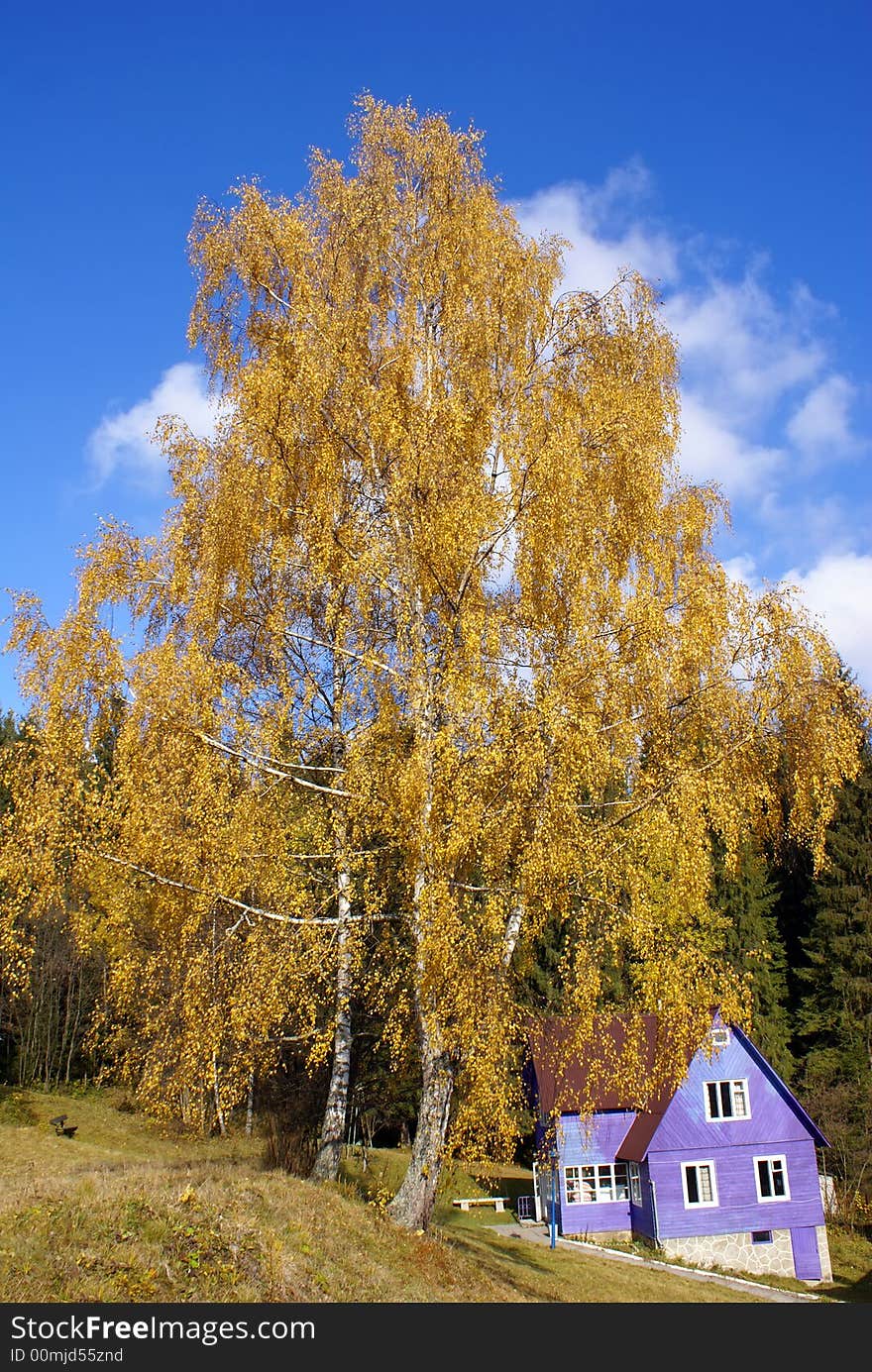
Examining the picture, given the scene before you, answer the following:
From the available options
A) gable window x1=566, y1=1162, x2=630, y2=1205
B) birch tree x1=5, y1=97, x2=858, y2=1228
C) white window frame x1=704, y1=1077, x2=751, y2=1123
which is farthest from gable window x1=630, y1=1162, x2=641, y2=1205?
birch tree x1=5, y1=97, x2=858, y2=1228

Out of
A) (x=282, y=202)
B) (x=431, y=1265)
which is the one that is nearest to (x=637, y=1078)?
(x=431, y=1265)

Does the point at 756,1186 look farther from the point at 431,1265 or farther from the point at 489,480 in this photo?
the point at 489,480

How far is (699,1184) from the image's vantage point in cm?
2553

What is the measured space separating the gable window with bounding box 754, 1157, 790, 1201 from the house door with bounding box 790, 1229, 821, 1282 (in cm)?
102

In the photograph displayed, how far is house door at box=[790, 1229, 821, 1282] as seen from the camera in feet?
80.7

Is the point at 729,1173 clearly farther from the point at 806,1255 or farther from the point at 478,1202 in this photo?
the point at 478,1202

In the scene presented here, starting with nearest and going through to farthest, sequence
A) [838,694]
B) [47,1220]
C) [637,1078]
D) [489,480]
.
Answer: [47,1220]
[637,1078]
[838,694]
[489,480]

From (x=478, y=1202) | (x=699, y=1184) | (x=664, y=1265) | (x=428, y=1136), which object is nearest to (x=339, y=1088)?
(x=428, y=1136)

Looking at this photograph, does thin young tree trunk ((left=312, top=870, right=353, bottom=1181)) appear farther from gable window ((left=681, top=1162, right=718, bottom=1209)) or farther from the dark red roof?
gable window ((left=681, top=1162, right=718, bottom=1209))

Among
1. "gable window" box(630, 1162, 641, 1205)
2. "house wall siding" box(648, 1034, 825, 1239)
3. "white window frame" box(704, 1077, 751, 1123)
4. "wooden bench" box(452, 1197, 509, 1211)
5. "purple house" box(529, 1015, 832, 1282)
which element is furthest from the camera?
"wooden bench" box(452, 1197, 509, 1211)

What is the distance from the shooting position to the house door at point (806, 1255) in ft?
80.7

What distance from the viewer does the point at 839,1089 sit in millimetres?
30750

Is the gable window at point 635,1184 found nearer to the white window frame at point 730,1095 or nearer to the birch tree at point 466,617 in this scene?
the white window frame at point 730,1095

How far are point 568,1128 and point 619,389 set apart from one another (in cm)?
2314
